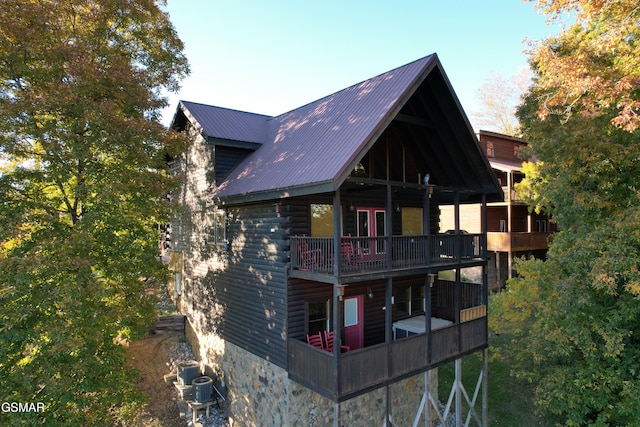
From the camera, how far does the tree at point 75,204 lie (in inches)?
358

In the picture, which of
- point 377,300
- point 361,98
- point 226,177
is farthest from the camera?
point 226,177

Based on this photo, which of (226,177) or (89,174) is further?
(226,177)

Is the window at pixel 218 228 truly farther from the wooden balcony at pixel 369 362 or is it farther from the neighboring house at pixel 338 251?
the wooden balcony at pixel 369 362

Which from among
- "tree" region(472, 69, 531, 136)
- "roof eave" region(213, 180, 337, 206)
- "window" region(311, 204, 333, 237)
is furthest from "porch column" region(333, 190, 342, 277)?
"tree" region(472, 69, 531, 136)

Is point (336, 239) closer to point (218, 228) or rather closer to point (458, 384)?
point (218, 228)

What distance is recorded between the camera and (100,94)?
34.9 feet

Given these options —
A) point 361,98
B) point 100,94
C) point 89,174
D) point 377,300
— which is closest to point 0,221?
point 89,174

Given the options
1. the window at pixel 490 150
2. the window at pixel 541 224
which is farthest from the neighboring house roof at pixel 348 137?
the window at pixel 541 224

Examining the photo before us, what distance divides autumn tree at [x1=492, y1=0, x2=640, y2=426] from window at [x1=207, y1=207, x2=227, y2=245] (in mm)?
10868

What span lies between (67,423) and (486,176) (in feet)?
47.3

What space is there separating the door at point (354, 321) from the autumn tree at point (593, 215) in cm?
642

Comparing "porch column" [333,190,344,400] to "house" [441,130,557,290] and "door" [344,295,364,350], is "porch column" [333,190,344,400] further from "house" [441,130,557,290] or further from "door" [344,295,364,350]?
"house" [441,130,557,290]

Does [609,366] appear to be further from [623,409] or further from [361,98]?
[361,98]

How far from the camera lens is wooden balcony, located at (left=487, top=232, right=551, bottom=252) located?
75.9 feet
